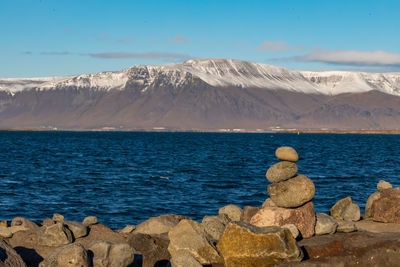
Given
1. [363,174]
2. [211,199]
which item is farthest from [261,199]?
[363,174]

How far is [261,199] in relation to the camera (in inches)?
1571

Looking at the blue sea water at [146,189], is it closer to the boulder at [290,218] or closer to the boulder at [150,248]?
the boulder at [290,218]

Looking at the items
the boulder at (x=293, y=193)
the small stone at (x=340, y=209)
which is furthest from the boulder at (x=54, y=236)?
the small stone at (x=340, y=209)

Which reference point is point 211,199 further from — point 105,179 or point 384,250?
point 384,250

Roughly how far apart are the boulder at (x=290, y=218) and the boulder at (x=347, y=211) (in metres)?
4.10

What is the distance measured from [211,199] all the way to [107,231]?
18725mm

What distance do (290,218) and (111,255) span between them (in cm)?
733

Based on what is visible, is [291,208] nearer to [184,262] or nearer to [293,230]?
[293,230]

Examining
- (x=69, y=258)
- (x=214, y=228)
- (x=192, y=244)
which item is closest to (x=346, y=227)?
(x=214, y=228)

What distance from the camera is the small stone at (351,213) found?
23.9 meters

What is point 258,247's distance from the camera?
15781 millimetres

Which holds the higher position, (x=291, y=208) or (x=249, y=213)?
(x=291, y=208)

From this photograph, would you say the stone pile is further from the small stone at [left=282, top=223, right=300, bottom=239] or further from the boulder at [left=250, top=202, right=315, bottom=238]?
the small stone at [left=282, top=223, right=300, bottom=239]

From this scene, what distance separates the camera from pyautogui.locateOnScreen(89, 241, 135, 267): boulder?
16028 millimetres
